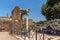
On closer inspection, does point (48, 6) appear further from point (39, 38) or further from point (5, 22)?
point (39, 38)

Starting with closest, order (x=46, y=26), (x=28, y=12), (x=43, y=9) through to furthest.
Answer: (x=28, y=12) < (x=46, y=26) < (x=43, y=9)

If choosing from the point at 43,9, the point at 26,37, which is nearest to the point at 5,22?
the point at 43,9

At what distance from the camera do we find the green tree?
2387 centimetres

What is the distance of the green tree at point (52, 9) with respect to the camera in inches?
940

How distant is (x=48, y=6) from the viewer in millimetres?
26578

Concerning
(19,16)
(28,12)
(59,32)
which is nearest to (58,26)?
(59,32)

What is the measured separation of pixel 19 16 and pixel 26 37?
20.5ft

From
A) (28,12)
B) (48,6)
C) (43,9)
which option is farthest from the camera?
(43,9)

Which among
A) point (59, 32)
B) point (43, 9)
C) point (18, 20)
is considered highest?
point (43, 9)

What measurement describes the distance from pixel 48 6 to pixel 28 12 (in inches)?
359

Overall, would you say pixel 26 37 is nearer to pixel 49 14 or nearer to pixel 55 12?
pixel 55 12

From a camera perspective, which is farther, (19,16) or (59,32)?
(59,32)

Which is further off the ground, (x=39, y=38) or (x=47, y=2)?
(x=47, y=2)

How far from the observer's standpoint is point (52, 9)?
24.7 meters
